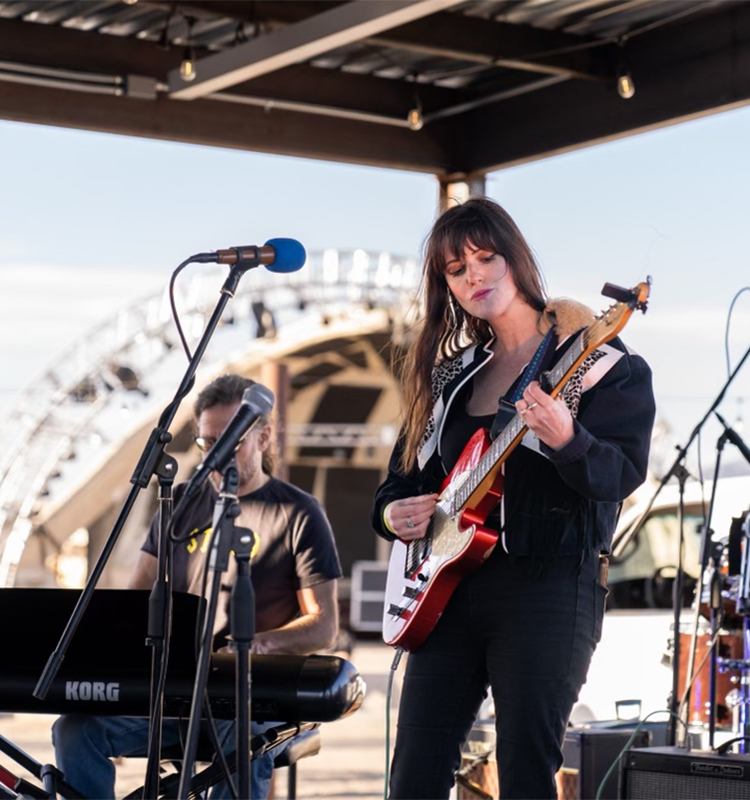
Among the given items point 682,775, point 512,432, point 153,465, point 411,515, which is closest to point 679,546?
point 682,775

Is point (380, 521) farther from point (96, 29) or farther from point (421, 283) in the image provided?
point (96, 29)

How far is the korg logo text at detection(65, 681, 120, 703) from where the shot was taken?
3111 millimetres

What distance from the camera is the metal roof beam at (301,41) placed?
14.7 ft

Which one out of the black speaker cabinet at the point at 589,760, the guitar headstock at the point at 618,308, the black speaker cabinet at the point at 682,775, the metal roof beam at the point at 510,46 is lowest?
the black speaker cabinet at the point at 589,760

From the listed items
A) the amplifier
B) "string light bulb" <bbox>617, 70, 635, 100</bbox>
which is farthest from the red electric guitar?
"string light bulb" <bbox>617, 70, 635, 100</bbox>

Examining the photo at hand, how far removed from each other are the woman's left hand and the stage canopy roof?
2.51 metres

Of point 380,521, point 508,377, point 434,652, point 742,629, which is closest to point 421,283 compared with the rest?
point 508,377

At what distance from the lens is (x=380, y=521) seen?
303 centimetres

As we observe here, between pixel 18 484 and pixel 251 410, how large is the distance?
68.6 ft

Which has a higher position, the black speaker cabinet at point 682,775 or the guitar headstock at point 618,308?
the guitar headstock at point 618,308

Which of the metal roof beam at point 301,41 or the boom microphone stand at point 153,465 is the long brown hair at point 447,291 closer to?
the boom microphone stand at point 153,465

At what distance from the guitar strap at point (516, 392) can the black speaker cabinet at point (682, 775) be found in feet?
4.04

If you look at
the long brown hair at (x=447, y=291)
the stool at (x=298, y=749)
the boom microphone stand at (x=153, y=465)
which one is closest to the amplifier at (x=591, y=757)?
the stool at (x=298, y=749)

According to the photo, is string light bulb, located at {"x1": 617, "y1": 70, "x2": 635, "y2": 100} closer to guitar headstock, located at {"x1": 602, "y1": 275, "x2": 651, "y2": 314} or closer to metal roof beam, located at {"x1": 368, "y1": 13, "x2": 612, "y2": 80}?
metal roof beam, located at {"x1": 368, "y1": 13, "x2": 612, "y2": 80}
